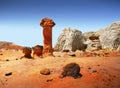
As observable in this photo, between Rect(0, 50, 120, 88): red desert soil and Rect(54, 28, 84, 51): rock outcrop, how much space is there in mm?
10091

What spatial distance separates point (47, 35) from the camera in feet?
73.0

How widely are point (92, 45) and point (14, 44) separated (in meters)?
22.2

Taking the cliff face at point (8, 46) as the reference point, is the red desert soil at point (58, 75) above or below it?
below

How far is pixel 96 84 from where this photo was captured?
43.2 ft

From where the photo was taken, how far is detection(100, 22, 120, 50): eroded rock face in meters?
27.1

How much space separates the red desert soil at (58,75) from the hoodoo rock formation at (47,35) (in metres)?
3.10

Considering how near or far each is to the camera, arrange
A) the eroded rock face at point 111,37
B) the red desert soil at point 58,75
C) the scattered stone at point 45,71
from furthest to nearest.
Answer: the eroded rock face at point 111,37
the scattered stone at point 45,71
the red desert soil at point 58,75

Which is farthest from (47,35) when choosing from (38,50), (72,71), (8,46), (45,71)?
(8,46)

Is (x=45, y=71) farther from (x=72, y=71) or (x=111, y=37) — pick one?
(x=111, y=37)

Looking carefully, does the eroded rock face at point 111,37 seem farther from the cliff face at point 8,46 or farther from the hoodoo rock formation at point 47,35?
the cliff face at point 8,46

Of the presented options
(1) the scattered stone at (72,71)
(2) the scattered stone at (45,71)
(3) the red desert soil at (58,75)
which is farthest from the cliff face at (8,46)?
(1) the scattered stone at (72,71)

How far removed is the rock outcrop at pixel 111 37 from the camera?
88.9 feet

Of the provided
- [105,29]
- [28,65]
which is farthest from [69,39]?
[28,65]

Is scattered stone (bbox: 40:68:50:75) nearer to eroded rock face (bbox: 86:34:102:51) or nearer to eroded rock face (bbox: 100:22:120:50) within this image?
eroded rock face (bbox: 100:22:120:50)
